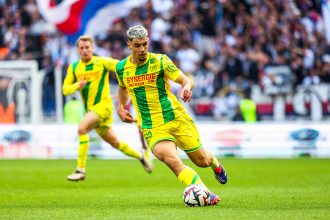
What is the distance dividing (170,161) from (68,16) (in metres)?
14.7

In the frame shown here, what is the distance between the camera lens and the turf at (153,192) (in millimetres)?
9617

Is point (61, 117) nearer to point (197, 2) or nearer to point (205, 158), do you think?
point (197, 2)

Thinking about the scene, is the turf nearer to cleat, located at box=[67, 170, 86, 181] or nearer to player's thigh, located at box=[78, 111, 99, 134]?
cleat, located at box=[67, 170, 86, 181]

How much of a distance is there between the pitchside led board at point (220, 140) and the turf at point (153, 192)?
238 centimetres

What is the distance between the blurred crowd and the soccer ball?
16344 millimetres

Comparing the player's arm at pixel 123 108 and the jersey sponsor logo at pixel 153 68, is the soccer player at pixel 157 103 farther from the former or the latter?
the player's arm at pixel 123 108

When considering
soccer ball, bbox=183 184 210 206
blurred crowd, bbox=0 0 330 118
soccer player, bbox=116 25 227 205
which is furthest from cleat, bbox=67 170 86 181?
blurred crowd, bbox=0 0 330 118

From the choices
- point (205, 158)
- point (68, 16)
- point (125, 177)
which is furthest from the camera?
point (68, 16)

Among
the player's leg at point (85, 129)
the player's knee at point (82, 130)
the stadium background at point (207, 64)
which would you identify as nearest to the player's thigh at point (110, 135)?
the player's leg at point (85, 129)

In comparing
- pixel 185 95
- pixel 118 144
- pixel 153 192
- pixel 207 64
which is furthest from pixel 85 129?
pixel 207 64

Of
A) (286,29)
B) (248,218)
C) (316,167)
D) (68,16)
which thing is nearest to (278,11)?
(286,29)

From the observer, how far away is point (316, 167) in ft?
61.3

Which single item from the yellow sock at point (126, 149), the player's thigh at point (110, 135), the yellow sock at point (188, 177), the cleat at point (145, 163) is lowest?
the cleat at point (145, 163)

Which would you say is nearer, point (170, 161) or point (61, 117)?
point (170, 161)
